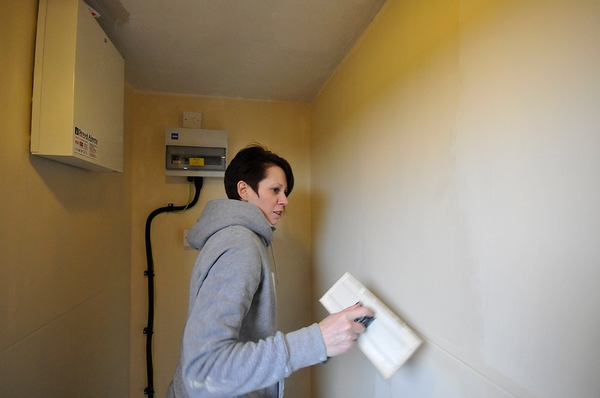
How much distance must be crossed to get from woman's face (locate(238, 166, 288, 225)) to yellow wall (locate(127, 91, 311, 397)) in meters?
0.65

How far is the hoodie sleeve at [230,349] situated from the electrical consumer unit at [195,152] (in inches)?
38.8

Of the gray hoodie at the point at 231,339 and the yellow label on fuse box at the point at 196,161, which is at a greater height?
the yellow label on fuse box at the point at 196,161

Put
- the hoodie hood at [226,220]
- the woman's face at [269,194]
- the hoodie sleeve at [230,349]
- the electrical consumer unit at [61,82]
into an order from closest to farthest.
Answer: the hoodie sleeve at [230,349], the electrical consumer unit at [61,82], the hoodie hood at [226,220], the woman's face at [269,194]

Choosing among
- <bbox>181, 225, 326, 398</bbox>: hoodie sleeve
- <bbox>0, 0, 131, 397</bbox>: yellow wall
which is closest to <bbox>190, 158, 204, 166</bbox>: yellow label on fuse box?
<bbox>0, 0, 131, 397</bbox>: yellow wall

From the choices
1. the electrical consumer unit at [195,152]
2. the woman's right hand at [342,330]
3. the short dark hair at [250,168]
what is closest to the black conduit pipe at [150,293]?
the electrical consumer unit at [195,152]

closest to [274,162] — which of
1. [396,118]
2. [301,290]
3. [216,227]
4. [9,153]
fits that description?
[216,227]

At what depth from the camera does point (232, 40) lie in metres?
1.04

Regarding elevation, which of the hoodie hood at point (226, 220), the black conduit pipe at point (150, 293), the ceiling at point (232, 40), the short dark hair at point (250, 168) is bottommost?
the black conduit pipe at point (150, 293)

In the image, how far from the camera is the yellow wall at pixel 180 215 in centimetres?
148

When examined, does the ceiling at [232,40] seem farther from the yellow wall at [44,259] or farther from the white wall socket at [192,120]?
the yellow wall at [44,259]

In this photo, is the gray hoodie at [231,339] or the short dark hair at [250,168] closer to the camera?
the gray hoodie at [231,339]

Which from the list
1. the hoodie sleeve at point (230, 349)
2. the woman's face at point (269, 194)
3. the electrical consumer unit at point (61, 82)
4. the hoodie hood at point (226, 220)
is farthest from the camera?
the woman's face at point (269, 194)

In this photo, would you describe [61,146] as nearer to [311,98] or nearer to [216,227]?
[216,227]

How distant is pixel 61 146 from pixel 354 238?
3.24ft
